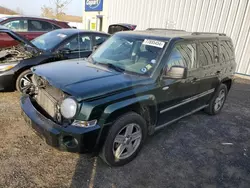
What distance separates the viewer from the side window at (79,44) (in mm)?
5363

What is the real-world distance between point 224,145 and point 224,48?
7.12 ft

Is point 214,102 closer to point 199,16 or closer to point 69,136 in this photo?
point 69,136

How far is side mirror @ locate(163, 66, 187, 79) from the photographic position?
2883 mm

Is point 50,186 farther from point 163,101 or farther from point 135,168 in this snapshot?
point 163,101

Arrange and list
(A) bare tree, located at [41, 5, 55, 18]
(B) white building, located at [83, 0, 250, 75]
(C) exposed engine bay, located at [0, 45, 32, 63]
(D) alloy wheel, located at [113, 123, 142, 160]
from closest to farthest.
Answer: (D) alloy wheel, located at [113, 123, 142, 160] → (C) exposed engine bay, located at [0, 45, 32, 63] → (B) white building, located at [83, 0, 250, 75] → (A) bare tree, located at [41, 5, 55, 18]

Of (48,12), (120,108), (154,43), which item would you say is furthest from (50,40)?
(48,12)

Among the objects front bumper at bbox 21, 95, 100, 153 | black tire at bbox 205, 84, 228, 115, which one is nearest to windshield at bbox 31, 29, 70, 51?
front bumper at bbox 21, 95, 100, 153

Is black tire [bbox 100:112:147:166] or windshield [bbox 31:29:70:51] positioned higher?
windshield [bbox 31:29:70:51]

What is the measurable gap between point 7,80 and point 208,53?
4.25 metres

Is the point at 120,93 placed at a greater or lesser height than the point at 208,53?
lesser

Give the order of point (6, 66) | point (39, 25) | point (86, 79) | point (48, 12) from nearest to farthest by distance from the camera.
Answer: point (86, 79) → point (6, 66) → point (39, 25) → point (48, 12)

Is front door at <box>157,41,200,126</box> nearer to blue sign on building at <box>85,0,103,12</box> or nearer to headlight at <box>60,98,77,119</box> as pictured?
headlight at <box>60,98,77,119</box>

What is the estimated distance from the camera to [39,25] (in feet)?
26.7

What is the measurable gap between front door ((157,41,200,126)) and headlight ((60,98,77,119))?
1259mm
